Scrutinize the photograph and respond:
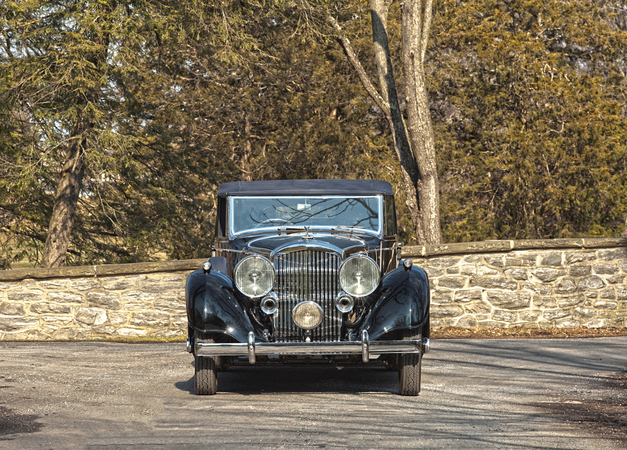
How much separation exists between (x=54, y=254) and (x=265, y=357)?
9.88 m

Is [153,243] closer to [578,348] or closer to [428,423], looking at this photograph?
[578,348]

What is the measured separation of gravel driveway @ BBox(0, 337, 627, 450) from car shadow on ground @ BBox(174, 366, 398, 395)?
12mm

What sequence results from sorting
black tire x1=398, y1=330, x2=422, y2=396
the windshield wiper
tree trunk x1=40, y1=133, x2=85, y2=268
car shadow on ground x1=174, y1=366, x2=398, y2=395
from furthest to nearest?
tree trunk x1=40, y1=133, x2=85, y2=268 < the windshield wiper < car shadow on ground x1=174, y1=366, x2=398, y2=395 < black tire x1=398, y1=330, x2=422, y2=396

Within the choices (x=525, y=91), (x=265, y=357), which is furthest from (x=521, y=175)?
(x=265, y=357)

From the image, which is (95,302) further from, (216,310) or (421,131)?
(421,131)

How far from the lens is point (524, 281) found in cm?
1114

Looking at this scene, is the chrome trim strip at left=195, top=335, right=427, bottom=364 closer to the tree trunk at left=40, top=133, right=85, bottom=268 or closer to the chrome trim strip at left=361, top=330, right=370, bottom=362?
the chrome trim strip at left=361, top=330, right=370, bottom=362

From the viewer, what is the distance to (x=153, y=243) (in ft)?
52.6

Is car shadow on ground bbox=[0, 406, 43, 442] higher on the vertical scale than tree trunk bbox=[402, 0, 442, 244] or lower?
lower

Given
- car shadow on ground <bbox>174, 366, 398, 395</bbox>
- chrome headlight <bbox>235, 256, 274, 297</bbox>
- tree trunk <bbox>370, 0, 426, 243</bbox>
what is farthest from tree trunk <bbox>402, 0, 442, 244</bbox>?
chrome headlight <bbox>235, 256, 274, 297</bbox>

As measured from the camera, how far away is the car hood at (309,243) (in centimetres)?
623

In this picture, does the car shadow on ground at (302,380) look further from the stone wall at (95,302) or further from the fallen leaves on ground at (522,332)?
the fallen leaves on ground at (522,332)

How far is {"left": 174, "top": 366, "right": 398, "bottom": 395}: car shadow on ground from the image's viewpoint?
6594 mm

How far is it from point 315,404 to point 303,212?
2139 mm
